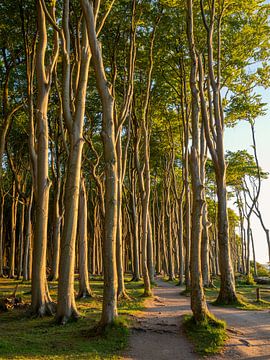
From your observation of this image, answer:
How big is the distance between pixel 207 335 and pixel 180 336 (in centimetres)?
67

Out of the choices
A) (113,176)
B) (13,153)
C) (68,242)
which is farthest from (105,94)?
(13,153)

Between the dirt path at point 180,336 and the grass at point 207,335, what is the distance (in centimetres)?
15

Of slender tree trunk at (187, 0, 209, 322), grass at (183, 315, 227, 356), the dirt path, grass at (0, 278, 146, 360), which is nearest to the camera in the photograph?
grass at (0, 278, 146, 360)

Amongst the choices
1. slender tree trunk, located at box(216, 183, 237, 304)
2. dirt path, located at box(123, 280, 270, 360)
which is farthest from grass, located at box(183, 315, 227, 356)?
slender tree trunk, located at box(216, 183, 237, 304)

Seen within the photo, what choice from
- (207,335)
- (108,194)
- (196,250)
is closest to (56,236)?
(108,194)

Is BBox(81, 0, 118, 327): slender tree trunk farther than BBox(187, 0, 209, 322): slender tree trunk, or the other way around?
BBox(187, 0, 209, 322): slender tree trunk

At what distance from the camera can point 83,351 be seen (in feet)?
24.1

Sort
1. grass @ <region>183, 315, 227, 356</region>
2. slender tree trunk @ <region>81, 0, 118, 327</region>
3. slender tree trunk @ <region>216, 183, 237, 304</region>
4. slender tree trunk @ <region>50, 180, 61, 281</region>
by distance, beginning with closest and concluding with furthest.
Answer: grass @ <region>183, 315, 227, 356</region> < slender tree trunk @ <region>81, 0, 118, 327</region> < slender tree trunk @ <region>216, 183, 237, 304</region> < slender tree trunk @ <region>50, 180, 61, 281</region>

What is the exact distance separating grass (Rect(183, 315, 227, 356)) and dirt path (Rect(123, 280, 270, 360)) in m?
0.15

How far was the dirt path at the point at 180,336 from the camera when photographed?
25.3 ft

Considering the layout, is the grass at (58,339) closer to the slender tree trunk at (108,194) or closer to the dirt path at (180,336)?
the dirt path at (180,336)

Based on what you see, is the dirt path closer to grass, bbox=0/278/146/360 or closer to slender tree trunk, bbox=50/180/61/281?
grass, bbox=0/278/146/360

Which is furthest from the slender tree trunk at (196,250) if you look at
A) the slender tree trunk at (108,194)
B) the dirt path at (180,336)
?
the slender tree trunk at (108,194)

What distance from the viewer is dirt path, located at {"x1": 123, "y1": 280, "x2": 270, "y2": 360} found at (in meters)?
7.71
